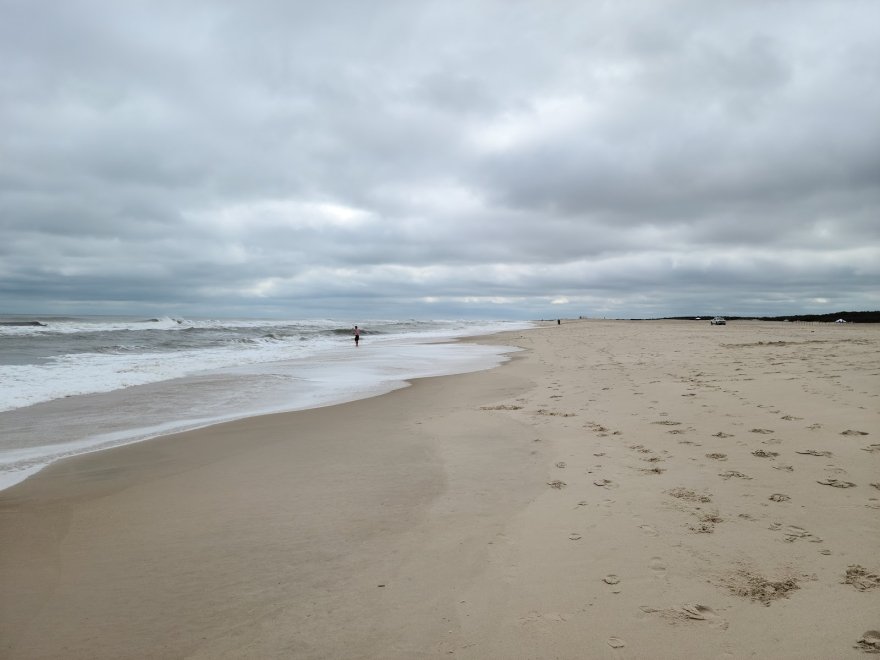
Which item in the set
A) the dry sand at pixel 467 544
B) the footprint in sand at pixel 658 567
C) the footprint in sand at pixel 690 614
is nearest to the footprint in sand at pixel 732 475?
the dry sand at pixel 467 544

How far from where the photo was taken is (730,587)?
3.15m

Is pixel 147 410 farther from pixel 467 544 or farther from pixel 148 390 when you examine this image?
pixel 467 544

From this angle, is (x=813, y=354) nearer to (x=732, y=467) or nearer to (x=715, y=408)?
(x=715, y=408)

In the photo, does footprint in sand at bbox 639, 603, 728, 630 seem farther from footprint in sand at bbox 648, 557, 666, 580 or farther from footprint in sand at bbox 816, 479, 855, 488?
footprint in sand at bbox 816, 479, 855, 488

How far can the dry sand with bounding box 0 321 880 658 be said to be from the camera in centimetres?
285

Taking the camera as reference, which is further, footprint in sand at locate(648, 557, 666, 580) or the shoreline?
the shoreline

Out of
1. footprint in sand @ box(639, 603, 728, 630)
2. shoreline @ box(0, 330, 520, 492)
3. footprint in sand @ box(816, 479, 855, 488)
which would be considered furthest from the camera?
shoreline @ box(0, 330, 520, 492)

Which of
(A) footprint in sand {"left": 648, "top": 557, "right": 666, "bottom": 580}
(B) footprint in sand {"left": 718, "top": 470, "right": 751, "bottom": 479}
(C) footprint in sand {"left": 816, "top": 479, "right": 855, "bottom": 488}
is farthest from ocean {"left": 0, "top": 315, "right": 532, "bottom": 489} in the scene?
(C) footprint in sand {"left": 816, "top": 479, "right": 855, "bottom": 488}

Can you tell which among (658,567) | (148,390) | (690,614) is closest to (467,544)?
(658,567)

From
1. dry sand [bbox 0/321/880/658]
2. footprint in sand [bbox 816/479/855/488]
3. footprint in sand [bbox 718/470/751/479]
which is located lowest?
dry sand [bbox 0/321/880/658]

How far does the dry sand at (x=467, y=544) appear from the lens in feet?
9.36

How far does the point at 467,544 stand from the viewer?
13.1ft

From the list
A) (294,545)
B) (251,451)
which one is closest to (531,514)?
(294,545)

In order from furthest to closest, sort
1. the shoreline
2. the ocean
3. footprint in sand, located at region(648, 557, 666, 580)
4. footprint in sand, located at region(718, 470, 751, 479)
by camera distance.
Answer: the ocean < the shoreline < footprint in sand, located at region(718, 470, 751, 479) < footprint in sand, located at region(648, 557, 666, 580)
